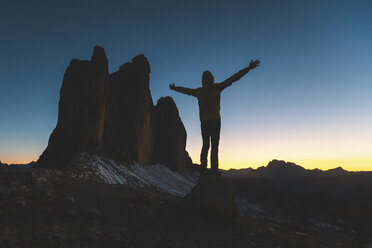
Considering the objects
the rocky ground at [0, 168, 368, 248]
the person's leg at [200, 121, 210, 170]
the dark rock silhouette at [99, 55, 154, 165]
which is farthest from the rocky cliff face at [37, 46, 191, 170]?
the person's leg at [200, 121, 210, 170]

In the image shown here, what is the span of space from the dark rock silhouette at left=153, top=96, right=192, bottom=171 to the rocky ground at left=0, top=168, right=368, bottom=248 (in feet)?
271

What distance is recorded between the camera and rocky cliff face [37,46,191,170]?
163ft

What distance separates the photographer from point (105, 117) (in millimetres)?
60219

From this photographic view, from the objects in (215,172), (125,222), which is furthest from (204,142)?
(125,222)

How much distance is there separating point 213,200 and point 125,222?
2616 millimetres

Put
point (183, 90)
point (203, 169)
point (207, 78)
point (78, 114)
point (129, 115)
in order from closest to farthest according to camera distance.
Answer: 1. point (203, 169)
2. point (207, 78)
3. point (183, 90)
4. point (78, 114)
5. point (129, 115)

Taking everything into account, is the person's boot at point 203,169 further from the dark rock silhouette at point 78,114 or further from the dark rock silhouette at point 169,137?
the dark rock silhouette at point 169,137

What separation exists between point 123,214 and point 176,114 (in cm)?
9378

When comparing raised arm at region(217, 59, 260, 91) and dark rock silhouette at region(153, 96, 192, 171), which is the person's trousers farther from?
dark rock silhouette at region(153, 96, 192, 171)

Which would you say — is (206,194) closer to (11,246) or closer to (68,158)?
(11,246)

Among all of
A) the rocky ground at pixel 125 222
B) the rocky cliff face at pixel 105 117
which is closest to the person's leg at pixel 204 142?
the rocky ground at pixel 125 222

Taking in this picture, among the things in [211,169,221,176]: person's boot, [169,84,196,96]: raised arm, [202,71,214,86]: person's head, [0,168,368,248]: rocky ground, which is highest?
[202,71,214,86]: person's head

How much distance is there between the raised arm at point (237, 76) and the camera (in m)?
7.87

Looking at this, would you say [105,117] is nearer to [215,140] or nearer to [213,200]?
[215,140]
